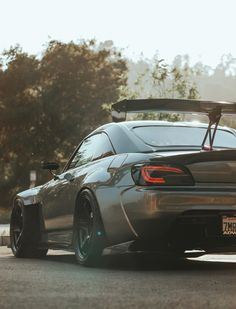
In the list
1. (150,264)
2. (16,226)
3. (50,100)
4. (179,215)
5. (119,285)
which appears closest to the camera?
(119,285)

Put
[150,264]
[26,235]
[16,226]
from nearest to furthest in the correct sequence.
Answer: [150,264]
[26,235]
[16,226]

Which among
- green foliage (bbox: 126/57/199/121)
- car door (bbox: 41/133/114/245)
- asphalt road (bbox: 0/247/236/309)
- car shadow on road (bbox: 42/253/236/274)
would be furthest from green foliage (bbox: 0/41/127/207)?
asphalt road (bbox: 0/247/236/309)

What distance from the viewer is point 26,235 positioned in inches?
347

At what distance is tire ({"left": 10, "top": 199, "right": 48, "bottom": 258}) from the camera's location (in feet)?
28.9

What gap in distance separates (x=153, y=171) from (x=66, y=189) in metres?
1.59

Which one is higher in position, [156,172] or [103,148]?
[103,148]

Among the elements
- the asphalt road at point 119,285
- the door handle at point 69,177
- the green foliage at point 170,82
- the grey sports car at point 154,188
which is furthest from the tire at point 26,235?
the green foliage at point 170,82

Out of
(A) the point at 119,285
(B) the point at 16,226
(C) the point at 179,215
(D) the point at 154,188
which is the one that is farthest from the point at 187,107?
(B) the point at 16,226

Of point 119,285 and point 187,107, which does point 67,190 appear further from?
point 119,285

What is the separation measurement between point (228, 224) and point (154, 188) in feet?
2.45

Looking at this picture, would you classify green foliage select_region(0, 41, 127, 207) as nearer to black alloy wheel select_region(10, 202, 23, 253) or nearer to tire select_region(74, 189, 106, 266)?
black alloy wheel select_region(10, 202, 23, 253)

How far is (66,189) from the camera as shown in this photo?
775 cm

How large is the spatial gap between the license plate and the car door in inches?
55.0

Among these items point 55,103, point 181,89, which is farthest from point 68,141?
point 181,89
